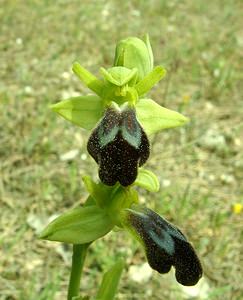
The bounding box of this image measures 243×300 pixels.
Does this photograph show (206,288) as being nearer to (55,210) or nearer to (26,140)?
(55,210)

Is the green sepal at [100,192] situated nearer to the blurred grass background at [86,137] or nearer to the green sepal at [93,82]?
the green sepal at [93,82]

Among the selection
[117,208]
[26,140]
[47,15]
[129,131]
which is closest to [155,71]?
[129,131]

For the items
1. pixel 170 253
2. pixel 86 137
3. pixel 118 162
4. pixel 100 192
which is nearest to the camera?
pixel 118 162

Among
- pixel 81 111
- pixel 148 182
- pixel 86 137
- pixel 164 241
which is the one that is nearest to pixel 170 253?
pixel 164 241

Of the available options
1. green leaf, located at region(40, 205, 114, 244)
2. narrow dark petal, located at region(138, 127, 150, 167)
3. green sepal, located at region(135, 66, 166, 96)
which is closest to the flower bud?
green sepal, located at region(135, 66, 166, 96)

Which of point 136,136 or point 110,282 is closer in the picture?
point 136,136

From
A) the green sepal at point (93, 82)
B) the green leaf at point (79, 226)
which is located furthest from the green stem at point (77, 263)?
the green sepal at point (93, 82)

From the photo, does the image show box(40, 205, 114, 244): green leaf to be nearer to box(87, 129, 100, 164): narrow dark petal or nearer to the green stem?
the green stem

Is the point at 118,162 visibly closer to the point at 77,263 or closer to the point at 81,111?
the point at 81,111
